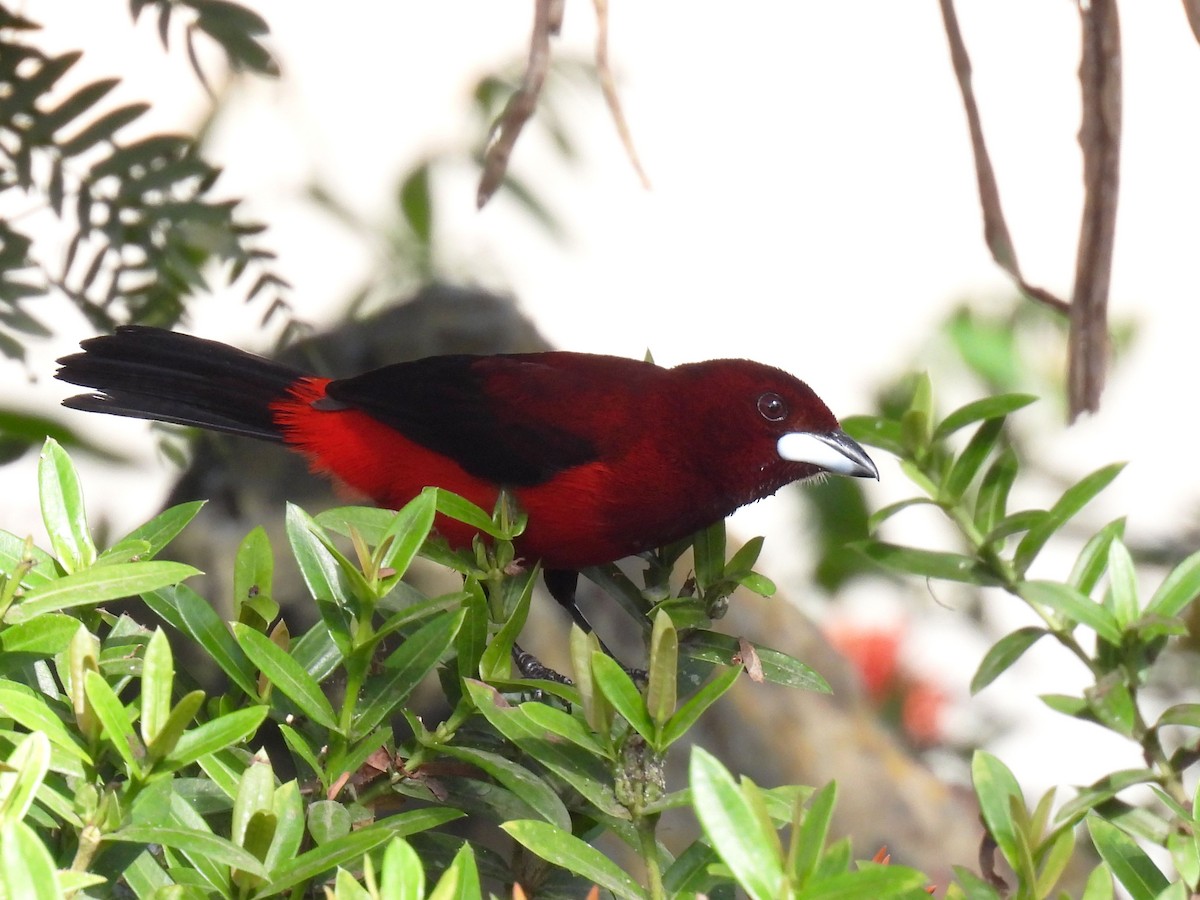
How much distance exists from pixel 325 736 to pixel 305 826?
0.32 feet

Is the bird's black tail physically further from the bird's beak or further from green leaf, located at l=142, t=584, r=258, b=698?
green leaf, located at l=142, t=584, r=258, b=698

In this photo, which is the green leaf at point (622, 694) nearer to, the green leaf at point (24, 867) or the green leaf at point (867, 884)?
the green leaf at point (867, 884)

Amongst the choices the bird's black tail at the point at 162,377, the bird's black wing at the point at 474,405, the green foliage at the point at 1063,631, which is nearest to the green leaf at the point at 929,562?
the green foliage at the point at 1063,631

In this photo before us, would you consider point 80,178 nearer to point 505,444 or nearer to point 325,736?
point 505,444

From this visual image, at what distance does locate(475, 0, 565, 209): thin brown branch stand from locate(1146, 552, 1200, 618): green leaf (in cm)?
70

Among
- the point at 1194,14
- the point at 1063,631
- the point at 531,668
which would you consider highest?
the point at 1194,14

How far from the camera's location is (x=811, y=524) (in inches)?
114

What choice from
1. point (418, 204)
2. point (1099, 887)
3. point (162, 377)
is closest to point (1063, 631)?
point (1099, 887)

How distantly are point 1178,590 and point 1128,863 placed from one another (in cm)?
22

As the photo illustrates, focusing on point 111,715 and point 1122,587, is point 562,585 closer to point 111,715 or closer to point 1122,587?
point 1122,587

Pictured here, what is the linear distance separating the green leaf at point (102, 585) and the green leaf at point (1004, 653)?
62 cm

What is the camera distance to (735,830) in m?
0.63

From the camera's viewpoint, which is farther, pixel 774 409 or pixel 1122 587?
pixel 774 409

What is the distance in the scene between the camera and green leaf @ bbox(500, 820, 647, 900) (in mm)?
744
